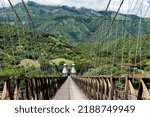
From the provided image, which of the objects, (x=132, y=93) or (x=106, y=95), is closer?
(x=132, y=93)

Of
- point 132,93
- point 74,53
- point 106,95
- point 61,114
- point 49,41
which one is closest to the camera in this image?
point 61,114

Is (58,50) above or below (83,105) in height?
below

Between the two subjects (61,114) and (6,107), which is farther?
(6,107)

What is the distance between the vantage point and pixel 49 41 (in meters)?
136

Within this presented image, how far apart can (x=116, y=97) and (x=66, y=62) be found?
132m

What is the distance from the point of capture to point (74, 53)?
151 metres

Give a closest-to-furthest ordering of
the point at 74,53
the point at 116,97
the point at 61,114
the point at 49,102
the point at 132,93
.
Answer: the point at 61,114 < the point at 49,102 < the point at 132,93 < the point at 116,97 < the point at 74,53

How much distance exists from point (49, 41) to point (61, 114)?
13138 centimetres

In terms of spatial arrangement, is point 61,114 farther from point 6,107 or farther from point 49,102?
point 6,107

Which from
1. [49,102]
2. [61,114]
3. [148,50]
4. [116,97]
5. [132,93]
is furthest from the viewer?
[148,50]

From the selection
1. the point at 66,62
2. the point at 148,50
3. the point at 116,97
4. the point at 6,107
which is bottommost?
the point at 66,62

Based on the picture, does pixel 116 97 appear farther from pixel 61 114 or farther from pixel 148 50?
pixel 148 50

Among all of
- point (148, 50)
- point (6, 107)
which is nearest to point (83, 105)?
point (6, 107)

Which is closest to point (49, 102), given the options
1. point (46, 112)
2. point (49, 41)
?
point (46, 112)
